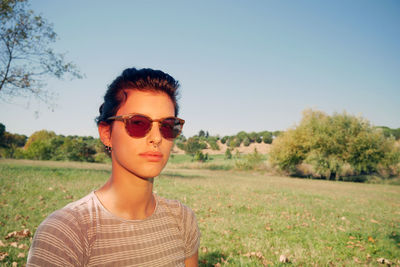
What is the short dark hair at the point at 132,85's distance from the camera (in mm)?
1676

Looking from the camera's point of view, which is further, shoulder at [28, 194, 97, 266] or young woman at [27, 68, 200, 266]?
young woman at [27, 68, 200, 266]

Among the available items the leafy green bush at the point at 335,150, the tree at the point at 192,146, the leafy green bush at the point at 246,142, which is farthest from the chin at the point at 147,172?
the leafy green bush at the point at 246,142

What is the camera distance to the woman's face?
1646 mm

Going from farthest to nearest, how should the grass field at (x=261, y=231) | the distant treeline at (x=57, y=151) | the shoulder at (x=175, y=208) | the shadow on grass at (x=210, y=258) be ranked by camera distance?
the distant treeline at (x=57, y=151) < the grass field at (x=261, y=231) < the shadow on grass at (x=210, y=258) < the shoulder at (x=175, y=208)

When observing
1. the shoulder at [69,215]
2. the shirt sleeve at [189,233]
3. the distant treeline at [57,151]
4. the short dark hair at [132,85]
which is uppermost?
the short dark hair at [132,85]

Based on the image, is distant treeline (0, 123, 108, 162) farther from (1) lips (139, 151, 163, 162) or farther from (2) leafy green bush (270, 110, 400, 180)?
(1) lips (139, 151, 163, 162)

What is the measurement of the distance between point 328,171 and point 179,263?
38.8m

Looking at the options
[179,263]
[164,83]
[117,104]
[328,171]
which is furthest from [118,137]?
[328,171]

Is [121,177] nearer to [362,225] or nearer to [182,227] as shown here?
[182,227]

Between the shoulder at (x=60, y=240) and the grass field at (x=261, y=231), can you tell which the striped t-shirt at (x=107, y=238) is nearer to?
the shoulder at (x=60, y=240)

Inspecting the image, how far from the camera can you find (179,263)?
5.91ft

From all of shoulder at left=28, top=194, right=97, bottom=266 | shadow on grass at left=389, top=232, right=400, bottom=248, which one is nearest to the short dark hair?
shoulder at left=28, top=194, right=97, bottom=266

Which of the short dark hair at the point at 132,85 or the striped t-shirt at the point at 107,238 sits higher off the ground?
the short dark hair at the point at 132,85

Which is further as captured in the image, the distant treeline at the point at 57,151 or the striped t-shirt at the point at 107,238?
the distant treeline at the point at 57,151
